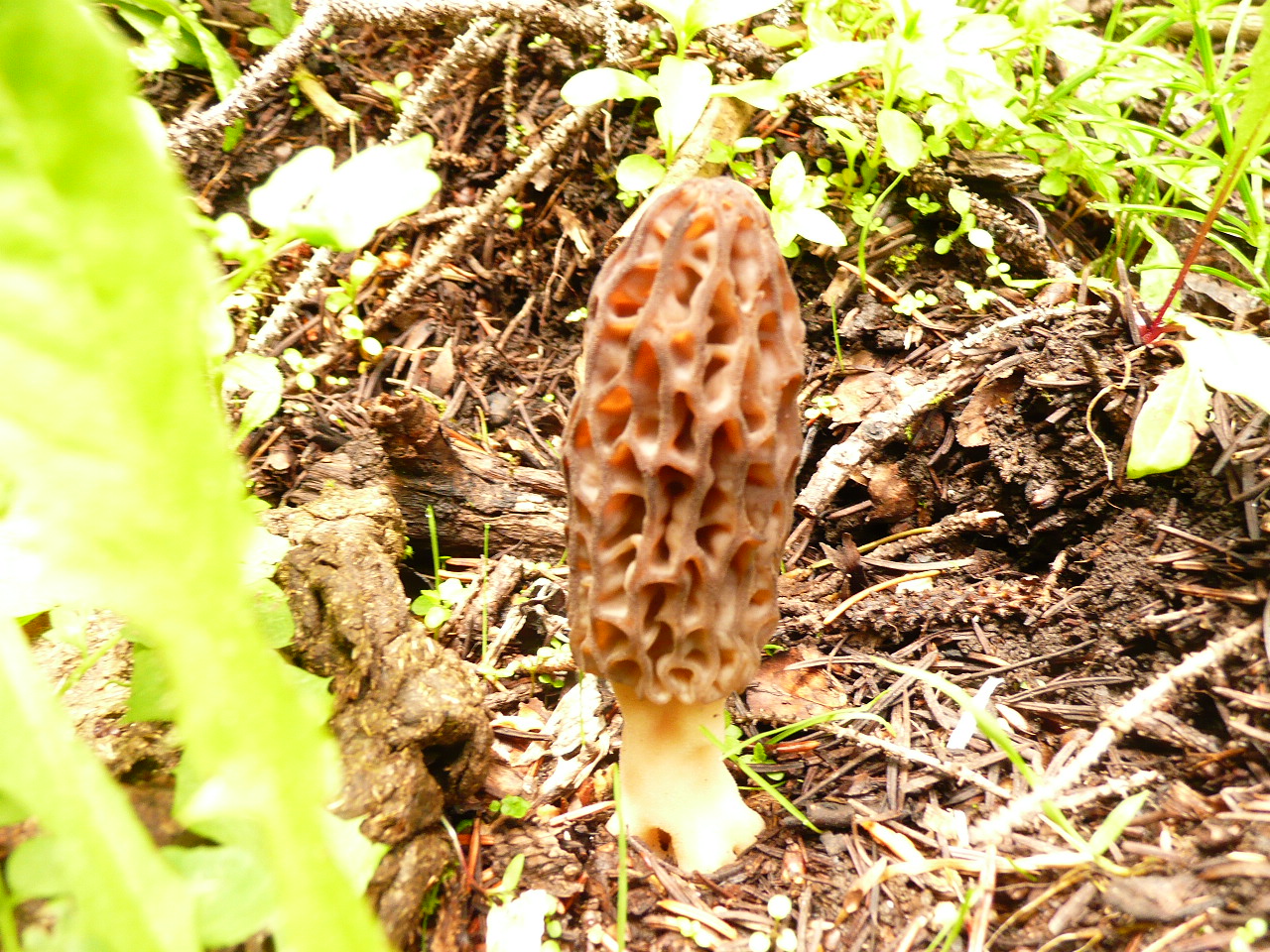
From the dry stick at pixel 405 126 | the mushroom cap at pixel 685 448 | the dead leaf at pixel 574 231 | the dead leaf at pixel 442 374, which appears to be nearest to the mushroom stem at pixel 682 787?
the mushroom cap at pixel 685 448

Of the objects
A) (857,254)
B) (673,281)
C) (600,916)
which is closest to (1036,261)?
(857,254)

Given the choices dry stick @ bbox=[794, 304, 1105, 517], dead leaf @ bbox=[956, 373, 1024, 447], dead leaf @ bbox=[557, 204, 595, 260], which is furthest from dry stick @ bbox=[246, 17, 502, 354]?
dead leaf @ bbox=[956, 373, 1024, 447]

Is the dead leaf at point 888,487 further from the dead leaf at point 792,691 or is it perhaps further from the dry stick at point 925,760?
the dry stick at point 925,760

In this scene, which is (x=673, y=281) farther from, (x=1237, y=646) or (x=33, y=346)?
(x=1237, y=646)

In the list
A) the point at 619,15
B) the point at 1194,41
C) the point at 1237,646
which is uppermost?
the point at 619,15

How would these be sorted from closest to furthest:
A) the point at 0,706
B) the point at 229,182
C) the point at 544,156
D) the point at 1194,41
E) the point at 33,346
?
1. the point at 33,346
2. the point at 0,706
3. the point at 1194,41
4. the point at 544,156
5. the point at 229,182

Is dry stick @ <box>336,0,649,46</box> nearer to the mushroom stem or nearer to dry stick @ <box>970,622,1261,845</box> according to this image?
the mushroom stem

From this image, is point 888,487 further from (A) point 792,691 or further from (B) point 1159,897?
(B) point 1159,897
